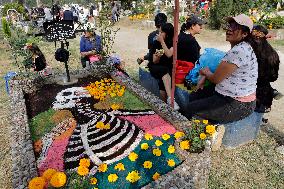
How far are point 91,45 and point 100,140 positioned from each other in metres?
4.12

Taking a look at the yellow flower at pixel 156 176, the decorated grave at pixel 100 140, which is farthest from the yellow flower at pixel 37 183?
the yellow flower at pixel 156 176

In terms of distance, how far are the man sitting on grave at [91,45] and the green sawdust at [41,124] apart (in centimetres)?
290

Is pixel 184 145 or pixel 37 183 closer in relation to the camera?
pixel 37 183

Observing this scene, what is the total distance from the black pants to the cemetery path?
1758 mm

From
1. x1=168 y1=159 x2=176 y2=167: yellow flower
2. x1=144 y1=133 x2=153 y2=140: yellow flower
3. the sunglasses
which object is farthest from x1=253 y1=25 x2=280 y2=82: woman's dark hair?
x1=168 y1=159 x2=176 y2=167: yellow flower

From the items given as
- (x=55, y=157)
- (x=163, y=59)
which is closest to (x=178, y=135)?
(x=55, y=157)

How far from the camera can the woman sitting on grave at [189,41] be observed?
5121 mm

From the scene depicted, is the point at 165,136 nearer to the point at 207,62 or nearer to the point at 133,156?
the point at 133,156

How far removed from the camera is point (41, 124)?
4.59 meters

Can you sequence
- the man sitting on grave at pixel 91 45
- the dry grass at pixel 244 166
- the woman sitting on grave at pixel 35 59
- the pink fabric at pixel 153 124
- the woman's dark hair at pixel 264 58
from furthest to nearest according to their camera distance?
1. the man sitting on grave at pixel 91 45
2. the woman sitting on grave at pixel 35 59
3. the woman's dark hair at pixel 264 58
4. the pink fabric at pixel 153 124
5. the dry grass at pixel 244 166

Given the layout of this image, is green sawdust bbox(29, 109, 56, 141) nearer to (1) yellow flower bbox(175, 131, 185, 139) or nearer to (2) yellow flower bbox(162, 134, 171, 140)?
(2) yellow flower bbox(162, 134, 171, 140)

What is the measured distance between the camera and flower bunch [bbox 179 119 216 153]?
3.53 m

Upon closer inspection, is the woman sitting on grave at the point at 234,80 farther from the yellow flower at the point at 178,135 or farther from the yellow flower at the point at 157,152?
the yellow flower at the point at 157,152

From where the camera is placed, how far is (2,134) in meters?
5.39
